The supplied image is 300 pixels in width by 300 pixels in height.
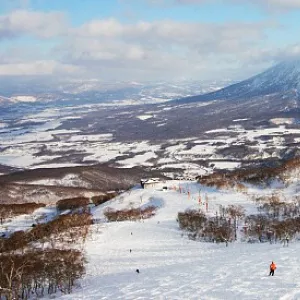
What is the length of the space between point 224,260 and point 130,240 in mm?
22797

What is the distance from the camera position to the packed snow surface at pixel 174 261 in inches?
1190

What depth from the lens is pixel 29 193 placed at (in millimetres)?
132500

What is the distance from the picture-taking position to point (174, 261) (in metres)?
50.2

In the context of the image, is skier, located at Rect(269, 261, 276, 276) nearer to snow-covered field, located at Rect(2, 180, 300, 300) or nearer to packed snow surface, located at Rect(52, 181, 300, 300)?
packed snow surface, located at Rect(52, 181, 300, 300)

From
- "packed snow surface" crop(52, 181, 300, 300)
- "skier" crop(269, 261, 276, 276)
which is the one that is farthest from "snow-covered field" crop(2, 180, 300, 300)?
"skier" crop(269, 261, 276, 276)

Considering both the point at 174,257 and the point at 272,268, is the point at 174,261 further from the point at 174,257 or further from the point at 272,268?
the point at 272,268

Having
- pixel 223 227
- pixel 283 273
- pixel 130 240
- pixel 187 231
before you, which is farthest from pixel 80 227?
pixel 283 273

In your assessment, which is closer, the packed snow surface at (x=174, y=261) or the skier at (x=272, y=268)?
the packed snow surface at (x=174, y=261)

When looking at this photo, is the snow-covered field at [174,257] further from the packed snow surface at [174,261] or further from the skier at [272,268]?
the skier at [272,268]

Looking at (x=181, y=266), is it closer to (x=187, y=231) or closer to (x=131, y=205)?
(x=187, y=231)

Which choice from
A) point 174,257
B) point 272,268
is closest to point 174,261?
point 174,257

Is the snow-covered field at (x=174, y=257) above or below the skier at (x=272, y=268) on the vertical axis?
below

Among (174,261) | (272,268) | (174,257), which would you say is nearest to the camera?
(272,268)

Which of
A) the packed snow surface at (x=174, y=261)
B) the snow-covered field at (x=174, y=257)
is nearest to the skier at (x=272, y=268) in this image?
the packed snow surface at (x=174, y=261)
